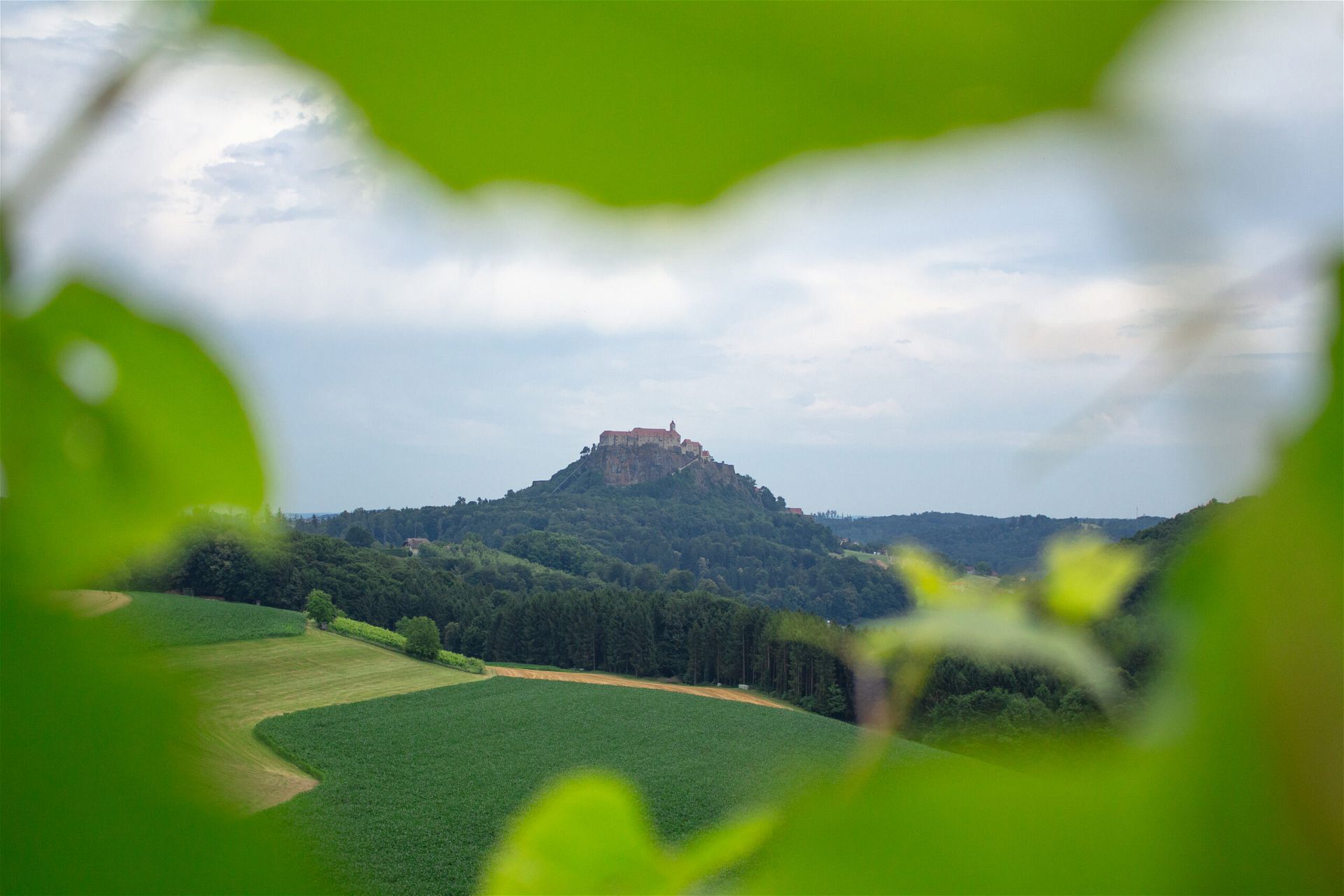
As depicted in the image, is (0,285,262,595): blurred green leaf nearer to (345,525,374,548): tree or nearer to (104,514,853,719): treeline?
(104,514,853,719): treeline

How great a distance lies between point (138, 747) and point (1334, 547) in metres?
0.11

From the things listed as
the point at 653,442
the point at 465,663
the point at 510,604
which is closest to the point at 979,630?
the point at 510,604

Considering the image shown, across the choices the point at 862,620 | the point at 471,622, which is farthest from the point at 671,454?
the point at 862,620

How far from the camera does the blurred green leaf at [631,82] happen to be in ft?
0.40

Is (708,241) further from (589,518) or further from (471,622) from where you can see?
(589,518)

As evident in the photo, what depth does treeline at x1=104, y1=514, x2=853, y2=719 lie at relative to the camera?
0.49 feet

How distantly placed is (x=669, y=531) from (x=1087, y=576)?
3.37 metres

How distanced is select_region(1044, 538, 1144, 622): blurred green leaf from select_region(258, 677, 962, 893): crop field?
4071mm

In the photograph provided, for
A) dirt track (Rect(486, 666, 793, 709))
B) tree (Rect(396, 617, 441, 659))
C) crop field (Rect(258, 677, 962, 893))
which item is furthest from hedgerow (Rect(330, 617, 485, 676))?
dirt track (Rect(486, 666, 793, 709))

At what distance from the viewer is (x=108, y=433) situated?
0.12 m

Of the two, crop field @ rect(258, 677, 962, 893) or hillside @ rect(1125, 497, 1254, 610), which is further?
crop field @ rect(258, 677, 962, 893)

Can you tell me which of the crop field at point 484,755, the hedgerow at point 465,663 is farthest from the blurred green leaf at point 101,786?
the hedgerow at point 465,663

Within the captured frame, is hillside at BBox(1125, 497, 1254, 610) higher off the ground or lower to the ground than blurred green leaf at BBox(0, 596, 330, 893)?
higher

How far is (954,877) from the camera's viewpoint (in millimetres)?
76
